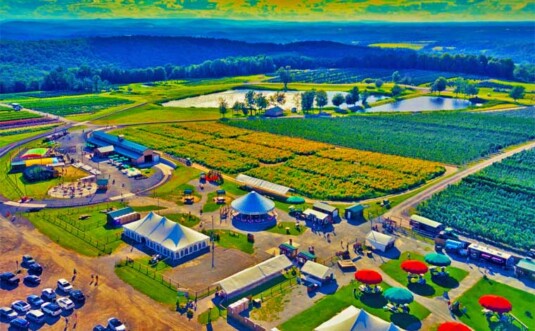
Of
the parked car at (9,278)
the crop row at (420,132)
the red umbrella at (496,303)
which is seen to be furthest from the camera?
the crop row at (420,132)

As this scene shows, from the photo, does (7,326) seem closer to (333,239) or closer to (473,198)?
(333,239)

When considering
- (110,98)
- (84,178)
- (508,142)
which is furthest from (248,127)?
(110,98)

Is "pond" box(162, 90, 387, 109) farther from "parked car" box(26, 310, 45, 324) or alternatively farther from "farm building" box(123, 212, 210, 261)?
"parked car" box(26, 310, 45, 324)

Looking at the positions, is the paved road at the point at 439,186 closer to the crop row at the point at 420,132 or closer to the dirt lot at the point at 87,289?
the crop row at the point at 420,132

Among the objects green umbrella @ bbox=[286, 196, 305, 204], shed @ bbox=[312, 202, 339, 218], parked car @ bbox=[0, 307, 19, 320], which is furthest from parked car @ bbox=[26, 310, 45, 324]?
green umbrella @ bbox=[286, 196, 305, 204]

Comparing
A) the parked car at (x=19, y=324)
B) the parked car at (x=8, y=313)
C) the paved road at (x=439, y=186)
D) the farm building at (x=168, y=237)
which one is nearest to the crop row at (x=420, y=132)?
the paved road at (x=439, y=186)

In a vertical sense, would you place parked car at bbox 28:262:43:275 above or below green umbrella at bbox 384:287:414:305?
below

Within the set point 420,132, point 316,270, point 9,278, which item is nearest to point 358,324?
point 316,270
